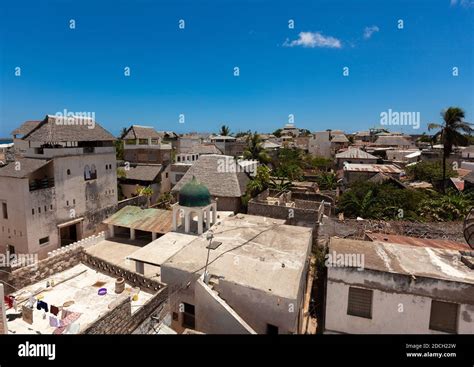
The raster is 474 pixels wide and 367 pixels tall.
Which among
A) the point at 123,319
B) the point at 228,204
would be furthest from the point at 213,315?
the point at 228,204

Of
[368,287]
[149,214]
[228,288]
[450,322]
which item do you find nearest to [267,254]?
[228,288]

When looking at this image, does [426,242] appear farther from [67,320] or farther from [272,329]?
[67,320]

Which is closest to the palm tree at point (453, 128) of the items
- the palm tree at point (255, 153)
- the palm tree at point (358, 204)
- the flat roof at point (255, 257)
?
the palm tree at point (358, 204)

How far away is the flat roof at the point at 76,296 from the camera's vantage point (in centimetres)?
1172

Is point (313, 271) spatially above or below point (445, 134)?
below

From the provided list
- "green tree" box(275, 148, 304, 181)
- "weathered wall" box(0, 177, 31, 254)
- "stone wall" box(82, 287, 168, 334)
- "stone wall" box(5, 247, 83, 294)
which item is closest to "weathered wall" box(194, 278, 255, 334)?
"stone wall" box(82, 287, 168, 334)

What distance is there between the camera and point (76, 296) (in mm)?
13898

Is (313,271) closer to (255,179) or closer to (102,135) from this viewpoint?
(255,179)

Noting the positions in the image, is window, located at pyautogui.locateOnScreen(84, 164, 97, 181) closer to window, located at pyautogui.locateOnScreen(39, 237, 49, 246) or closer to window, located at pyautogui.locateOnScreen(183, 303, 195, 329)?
window, located at pyautogui.locateOnScreen(39, 237, 49, 246)

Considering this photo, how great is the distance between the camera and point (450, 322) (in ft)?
34.9

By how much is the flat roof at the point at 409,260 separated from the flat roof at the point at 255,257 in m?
2.48

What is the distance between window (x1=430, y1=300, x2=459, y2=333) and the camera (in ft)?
34.6

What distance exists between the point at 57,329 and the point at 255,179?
22.1m

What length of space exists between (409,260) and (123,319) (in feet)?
39.8
